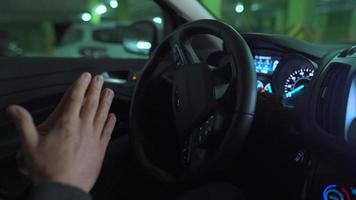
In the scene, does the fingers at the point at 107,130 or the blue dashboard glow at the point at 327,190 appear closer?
the fingers at the point at 107,130

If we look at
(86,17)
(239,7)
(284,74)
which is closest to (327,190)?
(284,74)

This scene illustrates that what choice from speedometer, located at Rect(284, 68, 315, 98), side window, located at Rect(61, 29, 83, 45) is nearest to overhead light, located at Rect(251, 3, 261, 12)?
side window, located at Rect(61, 29, 83, 45)

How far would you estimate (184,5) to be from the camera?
6.88ft

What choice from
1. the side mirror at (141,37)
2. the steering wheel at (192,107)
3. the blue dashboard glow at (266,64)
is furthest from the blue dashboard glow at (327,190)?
the side mirror at (141,37)

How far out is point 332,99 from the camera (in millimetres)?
1243

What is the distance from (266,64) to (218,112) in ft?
1.56

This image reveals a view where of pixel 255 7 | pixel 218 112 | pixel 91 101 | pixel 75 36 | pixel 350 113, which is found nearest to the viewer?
pixel 91 101

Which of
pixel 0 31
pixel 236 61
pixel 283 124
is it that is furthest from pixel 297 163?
pixel 0 31

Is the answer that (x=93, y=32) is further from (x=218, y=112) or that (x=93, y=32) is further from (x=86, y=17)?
(x=86, y=17)

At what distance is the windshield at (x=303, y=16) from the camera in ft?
34.4

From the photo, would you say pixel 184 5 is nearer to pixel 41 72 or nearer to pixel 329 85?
pixel 41 72

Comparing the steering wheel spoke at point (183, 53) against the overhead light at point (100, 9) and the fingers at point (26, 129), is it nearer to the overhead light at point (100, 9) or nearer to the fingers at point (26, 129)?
the fingers at point (26, 129)

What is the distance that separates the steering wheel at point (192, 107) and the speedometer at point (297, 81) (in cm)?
28

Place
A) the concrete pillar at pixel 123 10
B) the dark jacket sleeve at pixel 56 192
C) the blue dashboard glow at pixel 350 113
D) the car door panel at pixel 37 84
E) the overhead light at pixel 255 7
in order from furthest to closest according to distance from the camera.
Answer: the concrete pillar at pixel 123 10, the overhead light at pixel 255 7, the car door panel at pixel 37 84, the blue dashboard glow at pixel 350 113, the dark jacket sleeve at pixel 56 192
